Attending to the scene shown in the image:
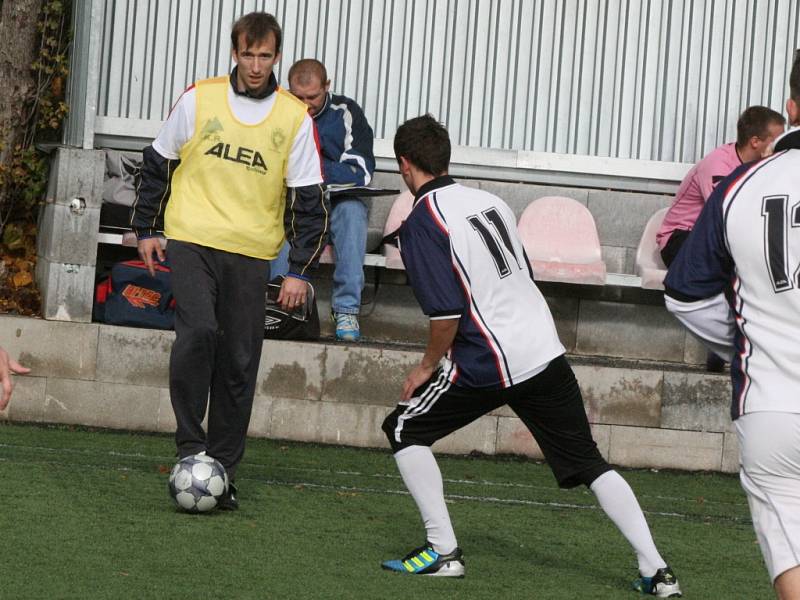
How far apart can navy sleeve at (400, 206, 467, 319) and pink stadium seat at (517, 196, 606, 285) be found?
449 cm

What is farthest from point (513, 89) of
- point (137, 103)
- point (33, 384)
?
point (33, 384)

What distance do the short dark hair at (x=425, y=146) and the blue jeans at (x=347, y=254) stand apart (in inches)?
155

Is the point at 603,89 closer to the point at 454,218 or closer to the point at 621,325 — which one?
the point at 621,325

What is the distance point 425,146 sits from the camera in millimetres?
5344

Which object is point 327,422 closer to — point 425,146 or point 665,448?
point 665,448

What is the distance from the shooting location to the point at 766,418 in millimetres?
3510

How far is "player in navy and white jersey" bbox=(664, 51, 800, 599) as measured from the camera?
348 cm

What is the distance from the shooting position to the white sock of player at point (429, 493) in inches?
207

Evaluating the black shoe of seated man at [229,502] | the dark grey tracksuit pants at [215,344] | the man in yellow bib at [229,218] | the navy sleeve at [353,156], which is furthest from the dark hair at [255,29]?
the navy sleeve at [353,156]

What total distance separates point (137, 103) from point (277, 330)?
2.41 meters

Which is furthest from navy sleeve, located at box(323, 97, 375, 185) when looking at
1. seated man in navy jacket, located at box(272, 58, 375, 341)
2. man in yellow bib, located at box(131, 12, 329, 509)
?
man in yellow bib, located at box(131, 12, 329, 509)

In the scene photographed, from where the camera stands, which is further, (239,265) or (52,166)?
(52,166)

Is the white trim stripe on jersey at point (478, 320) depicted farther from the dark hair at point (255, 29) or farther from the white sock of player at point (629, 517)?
the dark hair at point (255, 29)

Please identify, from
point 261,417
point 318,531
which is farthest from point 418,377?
point 261,417
